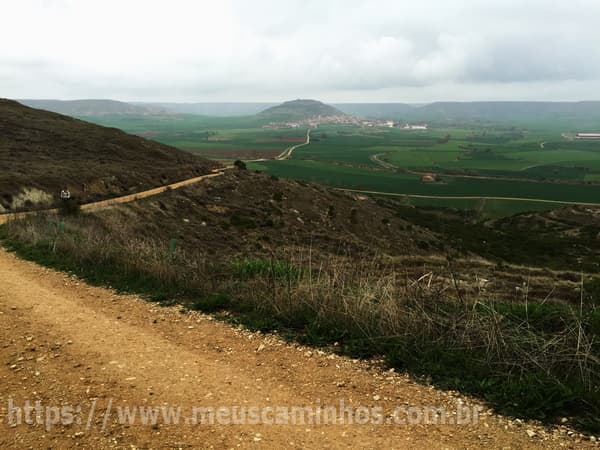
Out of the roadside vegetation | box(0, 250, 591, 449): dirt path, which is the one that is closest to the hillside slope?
the roadside vegetation

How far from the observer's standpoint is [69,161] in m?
38.2

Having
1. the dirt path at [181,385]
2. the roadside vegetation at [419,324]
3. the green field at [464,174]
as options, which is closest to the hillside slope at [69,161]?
the roadside vegetation at [419,324]

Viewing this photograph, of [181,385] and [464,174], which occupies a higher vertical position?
[464,174]

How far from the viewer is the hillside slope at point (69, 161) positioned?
85.5ft

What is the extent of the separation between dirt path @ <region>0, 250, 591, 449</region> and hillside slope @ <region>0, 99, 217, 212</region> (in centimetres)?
1956

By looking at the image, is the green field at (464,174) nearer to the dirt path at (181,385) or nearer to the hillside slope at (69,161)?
the hillside slope at (69,161)

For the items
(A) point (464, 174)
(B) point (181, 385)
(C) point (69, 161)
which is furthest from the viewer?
(A) point (464, 174)

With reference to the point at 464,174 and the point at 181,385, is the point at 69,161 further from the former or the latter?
the point at 464,174

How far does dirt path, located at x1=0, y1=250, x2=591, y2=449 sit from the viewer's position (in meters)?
4.04

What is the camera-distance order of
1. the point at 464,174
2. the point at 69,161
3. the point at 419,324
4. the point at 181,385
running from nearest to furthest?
the point at 181,385 → the point at 419,324 → the point at 69,161 → the point at 464,174

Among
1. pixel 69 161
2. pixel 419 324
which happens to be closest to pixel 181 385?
pixel 419 324

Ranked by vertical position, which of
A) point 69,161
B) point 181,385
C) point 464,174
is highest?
point 69,161

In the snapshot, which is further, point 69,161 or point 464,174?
point 464,174

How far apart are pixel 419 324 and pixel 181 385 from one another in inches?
145
